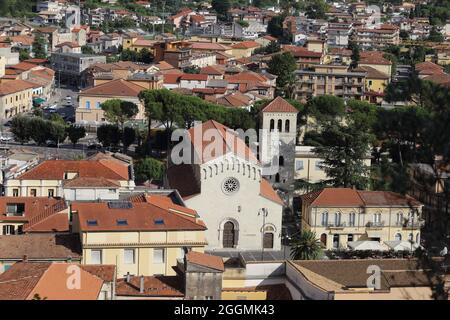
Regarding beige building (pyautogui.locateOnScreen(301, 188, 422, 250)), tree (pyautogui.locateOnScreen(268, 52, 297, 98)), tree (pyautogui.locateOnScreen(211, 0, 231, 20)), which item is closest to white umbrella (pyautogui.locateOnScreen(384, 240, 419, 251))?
beige building (pyautogui.locateOnScreen(301, 188, 422, 250))

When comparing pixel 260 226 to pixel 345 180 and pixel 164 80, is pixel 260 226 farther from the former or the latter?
pixel 164 80

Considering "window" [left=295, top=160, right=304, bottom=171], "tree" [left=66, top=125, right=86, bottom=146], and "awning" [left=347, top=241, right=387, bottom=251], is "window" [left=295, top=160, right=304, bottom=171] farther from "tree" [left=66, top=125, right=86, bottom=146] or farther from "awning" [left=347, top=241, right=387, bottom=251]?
"tree" [left=66, top=125, right=86, bottom=146]

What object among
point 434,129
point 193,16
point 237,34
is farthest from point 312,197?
point 193,16

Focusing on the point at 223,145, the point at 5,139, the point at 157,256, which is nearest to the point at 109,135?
the point at 5,139

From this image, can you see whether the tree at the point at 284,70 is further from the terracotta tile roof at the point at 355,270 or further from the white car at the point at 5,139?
the terracotta tile roof at the point at 355,270

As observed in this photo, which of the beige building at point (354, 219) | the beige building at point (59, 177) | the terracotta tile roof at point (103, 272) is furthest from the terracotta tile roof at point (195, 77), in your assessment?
the terracotta tile roof at point (103, 272)

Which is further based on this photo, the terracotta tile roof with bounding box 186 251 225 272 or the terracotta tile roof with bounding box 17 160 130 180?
the terracotta tile roof with bounding box 17 160 130 180

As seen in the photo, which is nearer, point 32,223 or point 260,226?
point 32,223
